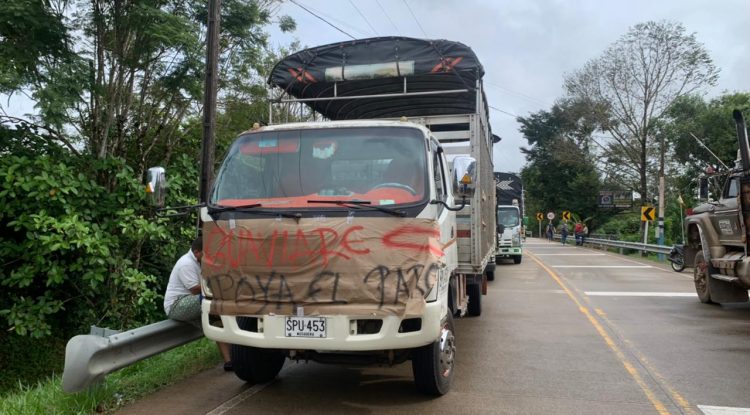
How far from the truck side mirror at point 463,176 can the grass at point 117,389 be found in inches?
132

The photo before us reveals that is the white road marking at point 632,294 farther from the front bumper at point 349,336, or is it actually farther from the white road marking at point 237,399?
the front bumper at point 349,336

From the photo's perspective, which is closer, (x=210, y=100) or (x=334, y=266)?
(x=334, y=266)

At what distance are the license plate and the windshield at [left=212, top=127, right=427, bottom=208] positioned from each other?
89cm

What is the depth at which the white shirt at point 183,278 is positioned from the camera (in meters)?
6.00

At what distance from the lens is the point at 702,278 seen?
440 inches

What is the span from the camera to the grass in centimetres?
477

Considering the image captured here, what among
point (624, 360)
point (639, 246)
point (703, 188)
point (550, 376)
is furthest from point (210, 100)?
point (639, 246)

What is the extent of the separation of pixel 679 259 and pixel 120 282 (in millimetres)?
15595

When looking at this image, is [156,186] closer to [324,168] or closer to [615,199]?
[324,168]

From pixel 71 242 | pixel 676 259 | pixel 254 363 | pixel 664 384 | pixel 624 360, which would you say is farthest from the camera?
pixel 676 259

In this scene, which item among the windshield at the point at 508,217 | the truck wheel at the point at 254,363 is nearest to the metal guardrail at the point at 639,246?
the windshield at the point at 508,217

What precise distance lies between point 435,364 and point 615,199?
1918 inches

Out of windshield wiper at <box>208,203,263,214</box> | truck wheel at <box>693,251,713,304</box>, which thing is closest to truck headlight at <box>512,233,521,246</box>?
truck wheel at <box>693,251,713,304</box>

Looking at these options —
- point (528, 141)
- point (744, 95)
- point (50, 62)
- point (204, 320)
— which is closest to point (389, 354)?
point (204, 320)
